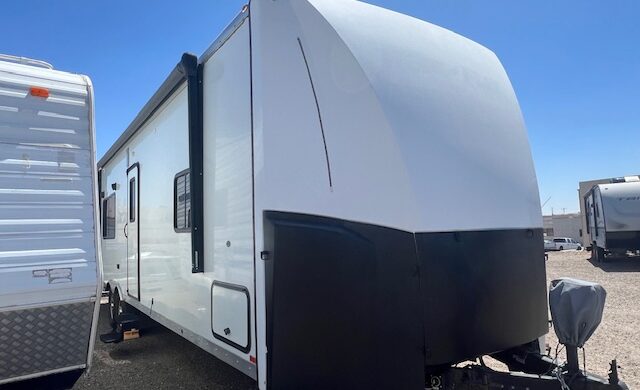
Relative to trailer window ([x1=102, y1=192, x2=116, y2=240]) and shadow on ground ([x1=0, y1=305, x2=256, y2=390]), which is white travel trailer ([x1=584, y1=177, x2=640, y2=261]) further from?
trailer window ([x1=102, y1=192, x2=116, y2=240])

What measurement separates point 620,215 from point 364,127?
688 inches

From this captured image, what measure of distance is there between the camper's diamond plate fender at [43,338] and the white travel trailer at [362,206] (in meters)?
0.92

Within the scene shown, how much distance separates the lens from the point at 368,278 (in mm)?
2834

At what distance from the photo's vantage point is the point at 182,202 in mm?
4309

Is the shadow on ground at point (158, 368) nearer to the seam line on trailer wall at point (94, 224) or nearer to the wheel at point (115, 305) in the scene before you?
the wheel at point (115, 305)

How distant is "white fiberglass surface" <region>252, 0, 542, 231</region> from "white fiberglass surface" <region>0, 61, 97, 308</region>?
1285mm

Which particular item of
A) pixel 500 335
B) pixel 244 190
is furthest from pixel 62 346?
pixel 500 335

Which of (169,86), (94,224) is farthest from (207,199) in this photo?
(169,86)

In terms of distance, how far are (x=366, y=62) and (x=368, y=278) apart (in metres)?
1.31

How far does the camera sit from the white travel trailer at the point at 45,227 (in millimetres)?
2916

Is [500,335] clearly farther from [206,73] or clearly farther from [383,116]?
[206,73]

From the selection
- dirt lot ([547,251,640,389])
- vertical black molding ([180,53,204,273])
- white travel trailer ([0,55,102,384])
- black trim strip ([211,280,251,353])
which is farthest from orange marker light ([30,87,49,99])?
dirt lot ([547,251,640,389])

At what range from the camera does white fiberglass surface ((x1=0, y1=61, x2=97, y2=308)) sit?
9.57ft

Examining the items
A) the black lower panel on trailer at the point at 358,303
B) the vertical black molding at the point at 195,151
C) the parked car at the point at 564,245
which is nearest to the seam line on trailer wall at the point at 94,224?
the vertical black molding at the point at 195,151
